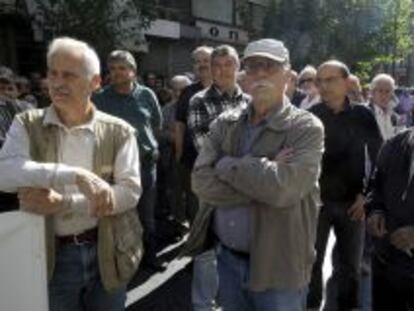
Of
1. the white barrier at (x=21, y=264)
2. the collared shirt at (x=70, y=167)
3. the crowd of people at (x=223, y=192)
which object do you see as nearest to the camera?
the white barrier at (x=21, y=264)

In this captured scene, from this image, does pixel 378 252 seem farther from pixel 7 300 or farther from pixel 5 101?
pixel 5 101

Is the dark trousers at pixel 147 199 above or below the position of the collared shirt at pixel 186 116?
below

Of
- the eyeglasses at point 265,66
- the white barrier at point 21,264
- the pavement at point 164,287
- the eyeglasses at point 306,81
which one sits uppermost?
the eyeglasses at point 265,66

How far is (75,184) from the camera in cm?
308

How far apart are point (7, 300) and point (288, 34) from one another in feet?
87.7

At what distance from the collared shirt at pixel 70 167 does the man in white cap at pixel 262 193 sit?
1.40ft

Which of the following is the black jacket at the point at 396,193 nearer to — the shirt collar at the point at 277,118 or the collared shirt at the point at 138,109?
the shirt collar at the point at 277,118

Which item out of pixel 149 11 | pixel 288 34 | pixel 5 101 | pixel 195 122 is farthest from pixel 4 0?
pixel 288 34

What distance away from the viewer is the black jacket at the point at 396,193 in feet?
11.9

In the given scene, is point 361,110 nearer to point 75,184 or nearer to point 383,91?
point 383,91

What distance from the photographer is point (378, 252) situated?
12.4 feet

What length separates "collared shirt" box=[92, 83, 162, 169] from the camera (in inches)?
246

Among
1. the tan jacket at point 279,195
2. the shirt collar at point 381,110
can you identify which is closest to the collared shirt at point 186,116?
the shirt collar at point 381,110

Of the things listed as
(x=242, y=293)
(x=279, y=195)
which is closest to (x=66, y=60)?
(x=279, y=195)
